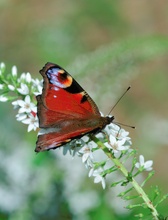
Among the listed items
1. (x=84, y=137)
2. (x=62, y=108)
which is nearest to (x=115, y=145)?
(x=84, y=137)

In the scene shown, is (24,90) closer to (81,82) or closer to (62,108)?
(62,108)

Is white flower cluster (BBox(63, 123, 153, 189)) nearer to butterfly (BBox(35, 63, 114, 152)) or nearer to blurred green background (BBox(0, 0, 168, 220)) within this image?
butterfly (BBox(35, 63, 114, 152))

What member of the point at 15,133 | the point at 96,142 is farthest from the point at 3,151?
the point at 96,142

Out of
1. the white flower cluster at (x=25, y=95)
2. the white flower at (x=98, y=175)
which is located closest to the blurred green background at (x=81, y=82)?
the white flower cluster at (x=25, y=95)

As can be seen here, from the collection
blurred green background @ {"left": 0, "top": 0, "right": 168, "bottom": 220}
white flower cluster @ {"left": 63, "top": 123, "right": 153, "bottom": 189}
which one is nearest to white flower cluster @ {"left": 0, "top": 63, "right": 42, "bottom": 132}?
white flower cluster @ {"left": 63, "top": 123, "right": 153, "bottom": 189}

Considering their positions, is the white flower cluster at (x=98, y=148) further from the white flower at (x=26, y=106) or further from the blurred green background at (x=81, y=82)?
the blurred green background at (x=81, y=82)

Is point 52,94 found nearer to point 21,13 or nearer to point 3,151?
point 3,151
